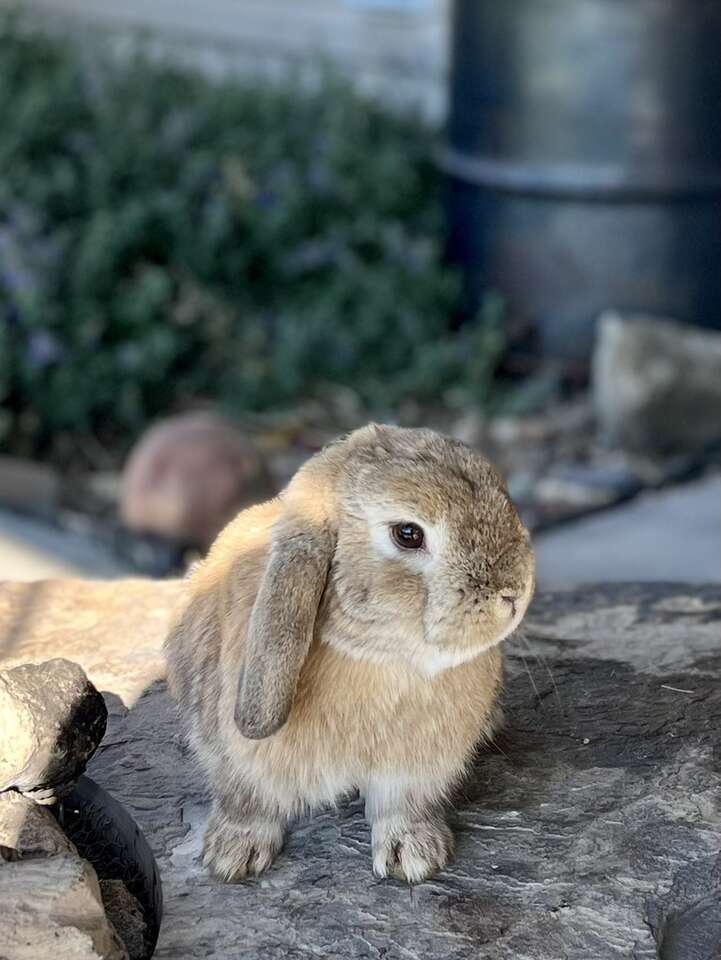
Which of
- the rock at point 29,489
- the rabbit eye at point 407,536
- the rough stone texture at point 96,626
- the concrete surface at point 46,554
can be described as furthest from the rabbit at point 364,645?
the rock at point 29,489

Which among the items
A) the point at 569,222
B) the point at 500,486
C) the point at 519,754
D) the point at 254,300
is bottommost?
the point at 254,300

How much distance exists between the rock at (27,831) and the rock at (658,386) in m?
3.99

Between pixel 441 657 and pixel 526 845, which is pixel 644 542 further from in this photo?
pixel 441 657

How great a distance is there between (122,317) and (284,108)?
1.75m

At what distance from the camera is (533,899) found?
6.17 ft

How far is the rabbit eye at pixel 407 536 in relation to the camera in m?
1.74

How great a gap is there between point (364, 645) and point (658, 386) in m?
3.87

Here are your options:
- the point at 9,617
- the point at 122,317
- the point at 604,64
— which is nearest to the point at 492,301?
the point at 604,64

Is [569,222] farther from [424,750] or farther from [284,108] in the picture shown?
[424,750]

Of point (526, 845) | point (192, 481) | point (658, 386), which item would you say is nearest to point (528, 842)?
point (526, 845)

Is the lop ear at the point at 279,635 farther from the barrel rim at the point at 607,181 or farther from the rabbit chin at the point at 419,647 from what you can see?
the barrel rim at the point at 607,181

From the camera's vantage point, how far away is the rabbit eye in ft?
5.72

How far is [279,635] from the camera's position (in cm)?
170

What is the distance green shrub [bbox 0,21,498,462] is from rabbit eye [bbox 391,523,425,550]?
3852 mm
